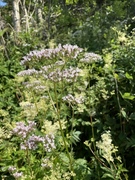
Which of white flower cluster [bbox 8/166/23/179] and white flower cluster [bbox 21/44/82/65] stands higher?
white flower cluster [bbox 21/44/82/65]

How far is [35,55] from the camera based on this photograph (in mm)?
2674

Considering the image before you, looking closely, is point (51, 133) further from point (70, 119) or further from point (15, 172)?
point (70, 119)

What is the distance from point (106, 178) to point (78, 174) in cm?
27

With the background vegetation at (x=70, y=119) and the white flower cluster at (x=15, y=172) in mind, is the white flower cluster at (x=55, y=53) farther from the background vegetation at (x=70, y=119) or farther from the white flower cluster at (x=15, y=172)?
the white flower cluster at (x=15, y=172)

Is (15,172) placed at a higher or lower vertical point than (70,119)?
lower

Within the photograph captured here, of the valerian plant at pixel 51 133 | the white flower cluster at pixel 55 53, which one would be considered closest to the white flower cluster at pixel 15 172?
the valerian plant at pixel 51 133

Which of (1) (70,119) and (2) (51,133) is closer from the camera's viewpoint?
(2) (51,133)

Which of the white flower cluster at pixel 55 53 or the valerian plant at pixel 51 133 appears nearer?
the valerian plant at pixel 51 133

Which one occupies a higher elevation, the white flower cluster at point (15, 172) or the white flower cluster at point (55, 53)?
the white flower cluster at point (55, 53)

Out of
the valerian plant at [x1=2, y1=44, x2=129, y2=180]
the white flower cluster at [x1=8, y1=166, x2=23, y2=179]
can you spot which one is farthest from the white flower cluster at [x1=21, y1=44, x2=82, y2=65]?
the white flower cluster at [x1=8, y1=166, x2=23, y2=179]

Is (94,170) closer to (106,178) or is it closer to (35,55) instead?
(106,178)

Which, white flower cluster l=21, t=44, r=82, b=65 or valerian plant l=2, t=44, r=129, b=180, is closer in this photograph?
valerian plant l=2, t=44, r=129, b=180

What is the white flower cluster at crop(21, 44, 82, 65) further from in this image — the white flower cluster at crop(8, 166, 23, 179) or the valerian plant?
the white flower cluster at crop(8, 166, 23, 179)

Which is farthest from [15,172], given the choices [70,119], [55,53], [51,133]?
[70,119]
